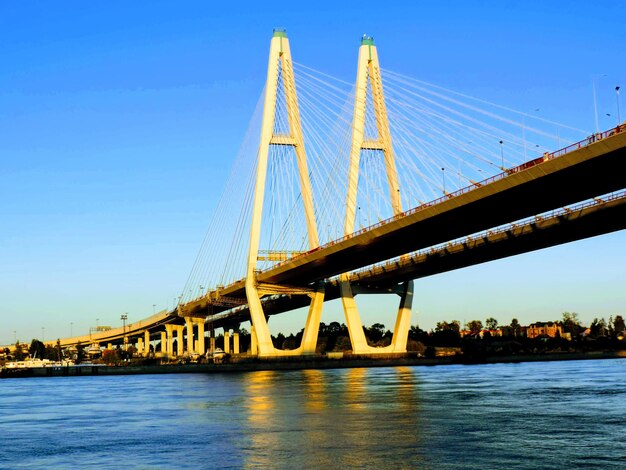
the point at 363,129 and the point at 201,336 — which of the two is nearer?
the point at 363,129

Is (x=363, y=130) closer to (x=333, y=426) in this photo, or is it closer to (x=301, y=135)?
(x=301, y=135)

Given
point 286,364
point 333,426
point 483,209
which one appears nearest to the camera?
point 333,426

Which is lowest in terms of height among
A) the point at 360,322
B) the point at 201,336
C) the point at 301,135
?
the point at 360,322

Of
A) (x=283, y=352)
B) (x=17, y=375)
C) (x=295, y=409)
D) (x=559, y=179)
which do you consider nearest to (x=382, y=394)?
(x=295, y=409)

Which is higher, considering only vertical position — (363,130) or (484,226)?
(363,130)

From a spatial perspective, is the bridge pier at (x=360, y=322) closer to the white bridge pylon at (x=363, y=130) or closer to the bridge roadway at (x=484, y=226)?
the bridge roadway at (x=484, y=226)

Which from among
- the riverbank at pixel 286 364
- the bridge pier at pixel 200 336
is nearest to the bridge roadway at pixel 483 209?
the riverbank at pixel 286 364

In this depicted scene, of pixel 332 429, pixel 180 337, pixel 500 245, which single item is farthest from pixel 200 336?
pixel 332 429

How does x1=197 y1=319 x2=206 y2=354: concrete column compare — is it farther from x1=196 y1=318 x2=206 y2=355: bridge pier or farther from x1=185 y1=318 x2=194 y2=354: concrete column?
x1=185 y1=318 x2=194 y2=354: concrete column

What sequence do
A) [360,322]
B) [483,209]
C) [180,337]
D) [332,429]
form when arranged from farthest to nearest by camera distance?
[180,337] < [360,322] < [483,209] < [332,429]
